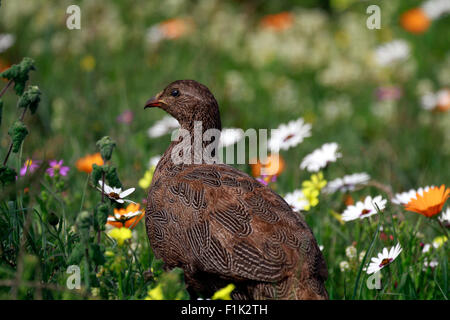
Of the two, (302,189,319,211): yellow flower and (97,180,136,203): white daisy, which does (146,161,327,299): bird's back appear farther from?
(302,189,319,211): yellow flower

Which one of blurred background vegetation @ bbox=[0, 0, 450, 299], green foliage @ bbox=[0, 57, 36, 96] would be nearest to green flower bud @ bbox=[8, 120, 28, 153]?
green foliage @ bbox=[0, 57, 36, 96]

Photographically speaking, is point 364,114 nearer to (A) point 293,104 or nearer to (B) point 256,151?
(A) point 293,104

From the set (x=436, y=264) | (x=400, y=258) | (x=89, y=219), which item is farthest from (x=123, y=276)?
(x=436, y=264)

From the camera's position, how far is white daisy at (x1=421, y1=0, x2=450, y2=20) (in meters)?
8.38

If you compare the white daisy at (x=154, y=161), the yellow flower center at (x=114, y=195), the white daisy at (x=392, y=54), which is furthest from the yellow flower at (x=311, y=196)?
the white daisy at (x=392, y=54)

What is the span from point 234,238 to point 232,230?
0.04 m

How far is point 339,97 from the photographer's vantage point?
7.61 m

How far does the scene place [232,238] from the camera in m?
2.64

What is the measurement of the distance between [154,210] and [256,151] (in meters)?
2.56

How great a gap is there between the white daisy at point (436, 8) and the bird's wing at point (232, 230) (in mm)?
6293

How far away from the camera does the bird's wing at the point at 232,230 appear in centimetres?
258

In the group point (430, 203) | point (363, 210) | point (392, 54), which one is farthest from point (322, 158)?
point (392, 54)

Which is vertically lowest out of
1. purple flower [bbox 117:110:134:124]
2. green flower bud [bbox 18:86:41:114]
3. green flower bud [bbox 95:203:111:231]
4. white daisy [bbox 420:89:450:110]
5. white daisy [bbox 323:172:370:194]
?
green flower bud [bbox 95:203:111:231]

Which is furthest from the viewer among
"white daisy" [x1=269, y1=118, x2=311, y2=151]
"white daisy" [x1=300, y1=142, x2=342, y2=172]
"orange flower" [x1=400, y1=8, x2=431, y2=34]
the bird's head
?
"orange flower" [x1=400, y1=8, x2=431, y2=34]
